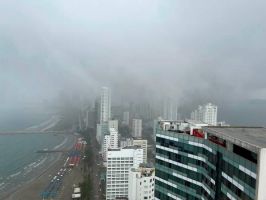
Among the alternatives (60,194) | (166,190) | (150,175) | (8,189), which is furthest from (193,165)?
(8,189)

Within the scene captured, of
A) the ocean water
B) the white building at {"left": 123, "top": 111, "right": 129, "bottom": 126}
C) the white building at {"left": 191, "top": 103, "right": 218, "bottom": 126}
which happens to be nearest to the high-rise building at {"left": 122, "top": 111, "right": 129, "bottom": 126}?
the white building at {"left": 123, "top": 111, "right": 129, "bottom": 126}

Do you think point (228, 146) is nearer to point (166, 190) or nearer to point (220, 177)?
point (220, 177)

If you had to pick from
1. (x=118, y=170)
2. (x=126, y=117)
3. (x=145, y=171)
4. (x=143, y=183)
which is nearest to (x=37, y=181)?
(x=118, y=170)

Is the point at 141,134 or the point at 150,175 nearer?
the point at 150,175

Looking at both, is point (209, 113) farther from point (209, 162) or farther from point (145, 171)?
point (209, 162)

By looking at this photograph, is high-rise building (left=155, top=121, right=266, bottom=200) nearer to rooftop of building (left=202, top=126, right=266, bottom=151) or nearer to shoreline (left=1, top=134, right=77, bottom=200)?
rooftop of building (left=202, top=126, right=266, bottom=151)

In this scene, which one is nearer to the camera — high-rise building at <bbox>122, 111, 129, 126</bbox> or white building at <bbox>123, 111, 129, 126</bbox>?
high-rise building at <bbox>122, 111, 129, 126</bbox>
